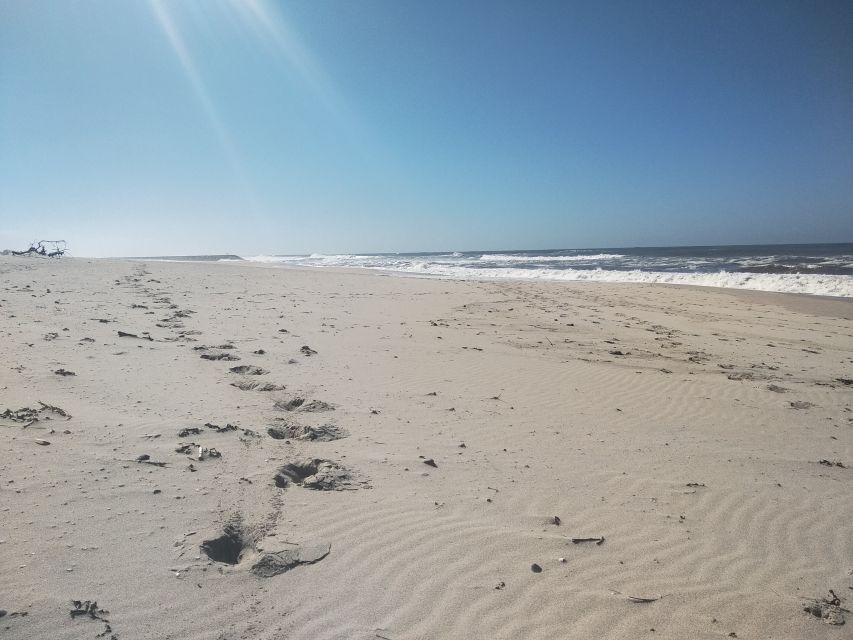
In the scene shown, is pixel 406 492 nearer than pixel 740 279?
Yes

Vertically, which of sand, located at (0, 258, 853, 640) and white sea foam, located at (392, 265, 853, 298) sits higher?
white sea foam, located at (392, 265, 853, 298)

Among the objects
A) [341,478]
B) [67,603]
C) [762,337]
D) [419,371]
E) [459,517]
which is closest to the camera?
[67,603]

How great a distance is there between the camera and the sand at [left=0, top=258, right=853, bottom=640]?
2223mm

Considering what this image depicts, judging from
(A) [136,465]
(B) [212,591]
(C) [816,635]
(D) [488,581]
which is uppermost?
(A) [136,465]

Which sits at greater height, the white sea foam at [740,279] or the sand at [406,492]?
the white sea foam at [740,279]

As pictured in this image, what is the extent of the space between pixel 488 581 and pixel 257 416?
2.74 m

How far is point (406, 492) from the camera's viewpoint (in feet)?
10.8

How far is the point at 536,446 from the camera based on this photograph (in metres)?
4.23

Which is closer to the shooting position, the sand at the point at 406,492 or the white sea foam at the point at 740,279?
the sand at the point at 406,492

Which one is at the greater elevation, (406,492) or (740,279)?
(740,279)

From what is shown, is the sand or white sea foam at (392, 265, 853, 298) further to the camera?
white sea foam at (392, 265, 853, 298)

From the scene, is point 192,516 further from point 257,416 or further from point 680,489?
point 680,489

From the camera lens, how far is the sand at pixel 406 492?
2.22 meters

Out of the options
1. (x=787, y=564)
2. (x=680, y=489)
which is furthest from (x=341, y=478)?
(x=787, y=564)
